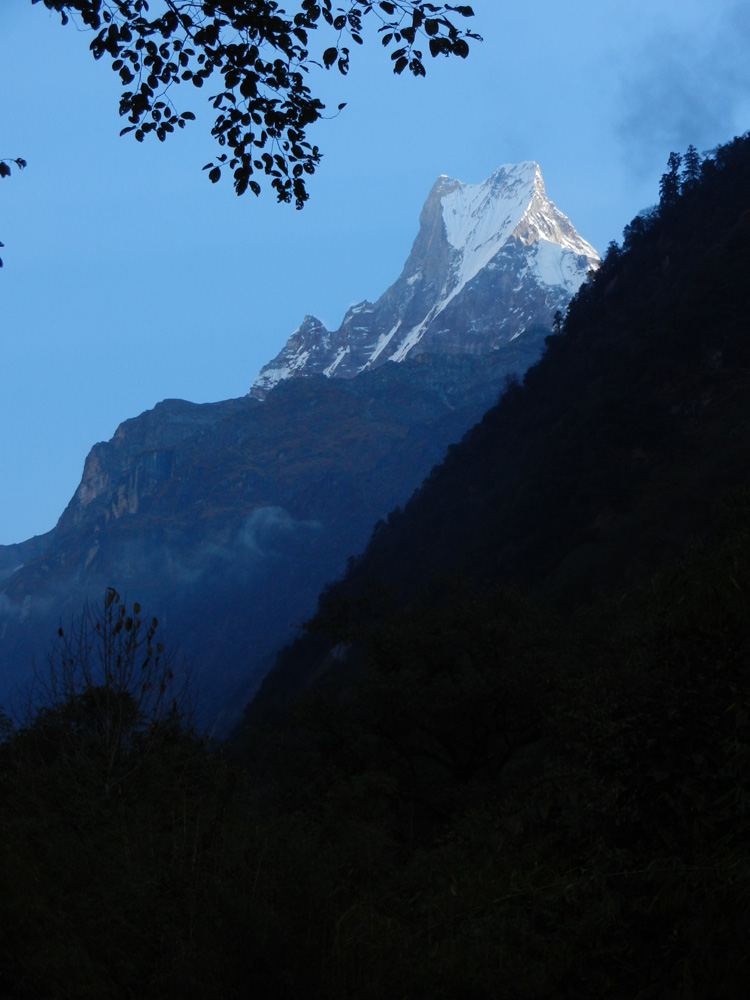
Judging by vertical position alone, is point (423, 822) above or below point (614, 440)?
below

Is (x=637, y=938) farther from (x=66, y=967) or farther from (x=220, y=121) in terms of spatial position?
(x=220, y=121)

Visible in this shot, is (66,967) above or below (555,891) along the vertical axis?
above

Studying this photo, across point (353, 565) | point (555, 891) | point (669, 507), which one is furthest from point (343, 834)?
point (353, 565)

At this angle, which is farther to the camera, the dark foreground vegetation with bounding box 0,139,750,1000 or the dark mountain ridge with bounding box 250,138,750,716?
the dark mountain ridge with bounding box 250,138,750,716

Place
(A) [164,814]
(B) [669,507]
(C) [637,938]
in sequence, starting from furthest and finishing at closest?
(B) [669,507] < (A) [164,814] < (C) [637,938]

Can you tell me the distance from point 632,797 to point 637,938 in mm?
1439

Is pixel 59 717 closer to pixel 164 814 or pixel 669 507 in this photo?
pixel 164 814

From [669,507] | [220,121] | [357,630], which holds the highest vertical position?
[220,121]

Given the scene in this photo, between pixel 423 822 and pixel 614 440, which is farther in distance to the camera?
pixel 614 440

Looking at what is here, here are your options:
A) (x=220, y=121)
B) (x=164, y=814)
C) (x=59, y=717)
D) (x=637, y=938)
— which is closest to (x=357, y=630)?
(x=59, y=717)

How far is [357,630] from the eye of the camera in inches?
990

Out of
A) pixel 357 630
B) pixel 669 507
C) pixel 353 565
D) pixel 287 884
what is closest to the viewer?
pixel 287 884

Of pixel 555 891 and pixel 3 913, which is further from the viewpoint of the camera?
pixel 3 913

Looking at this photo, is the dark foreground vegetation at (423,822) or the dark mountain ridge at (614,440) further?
the dark mountain ridge at (614,440)
